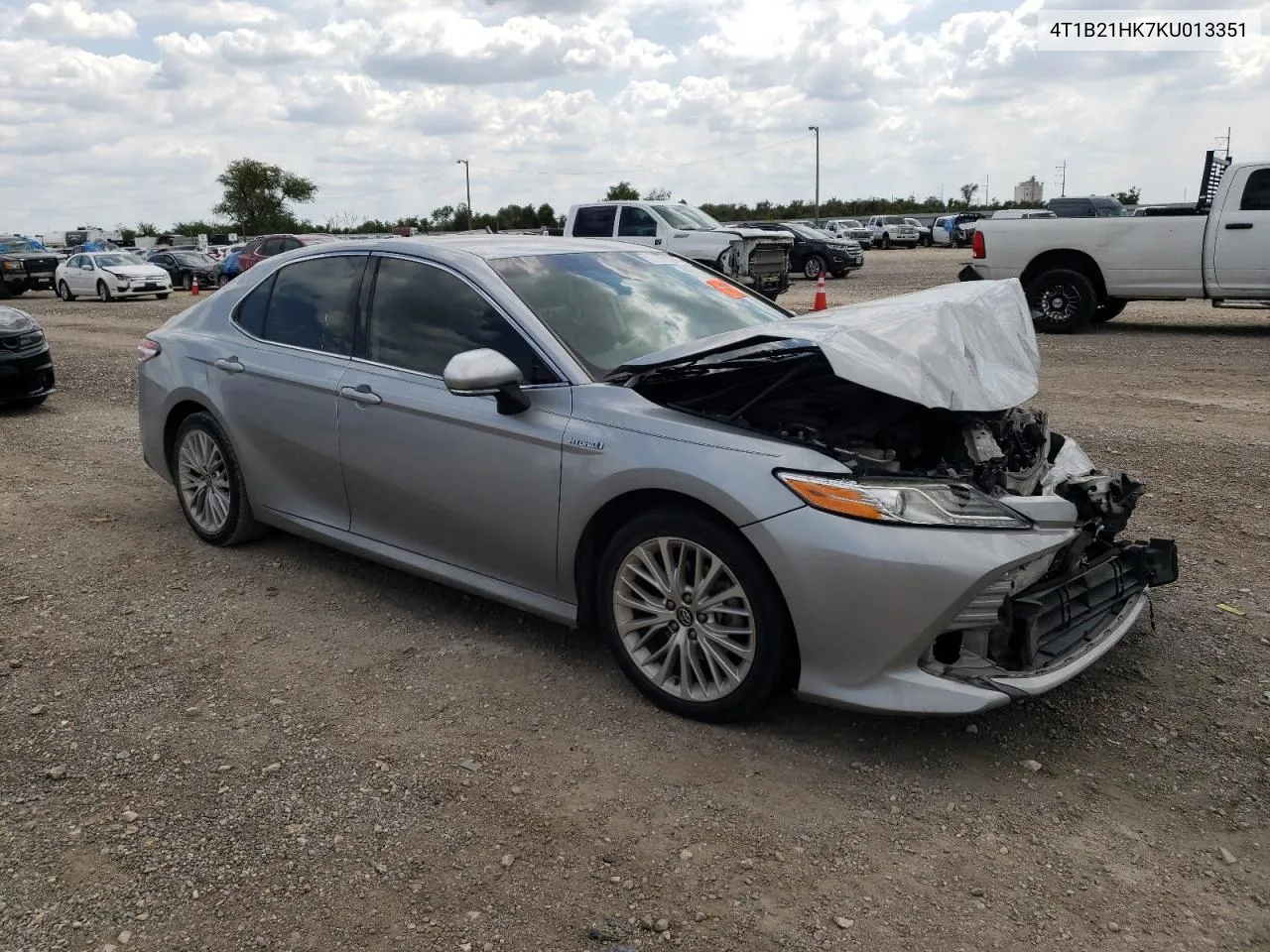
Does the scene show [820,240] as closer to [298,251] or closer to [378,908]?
[298,251]

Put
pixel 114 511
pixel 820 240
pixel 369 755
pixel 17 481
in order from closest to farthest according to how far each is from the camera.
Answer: pixel 369 755 < pixel 114 511 < pixel 17 481 < pixel 820 240

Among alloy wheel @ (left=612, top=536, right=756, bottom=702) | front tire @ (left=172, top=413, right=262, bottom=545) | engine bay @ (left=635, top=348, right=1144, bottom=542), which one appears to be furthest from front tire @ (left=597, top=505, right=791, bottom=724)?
front tire @ (left=172, top=413, right=262, bottom=545)

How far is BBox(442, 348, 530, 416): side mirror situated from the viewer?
12.0 ft

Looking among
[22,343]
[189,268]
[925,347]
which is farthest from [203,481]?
[189,268]

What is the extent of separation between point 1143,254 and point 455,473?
11.5 m

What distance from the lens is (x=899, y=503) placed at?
124 inches

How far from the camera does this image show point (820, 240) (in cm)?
2766

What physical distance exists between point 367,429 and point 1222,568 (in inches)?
151

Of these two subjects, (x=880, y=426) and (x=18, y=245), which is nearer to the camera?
(x=880, y=426)

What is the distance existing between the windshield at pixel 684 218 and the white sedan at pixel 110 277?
1434 cm

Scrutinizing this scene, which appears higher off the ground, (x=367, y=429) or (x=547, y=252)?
(x=547, y=252)

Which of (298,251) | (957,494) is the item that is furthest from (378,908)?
(298,251)

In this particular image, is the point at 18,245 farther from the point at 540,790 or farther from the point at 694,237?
the point at 540,790

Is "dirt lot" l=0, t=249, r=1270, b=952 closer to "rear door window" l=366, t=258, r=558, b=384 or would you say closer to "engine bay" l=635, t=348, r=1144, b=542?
"engine bay" l=635, t=348, r=1144, b=542
